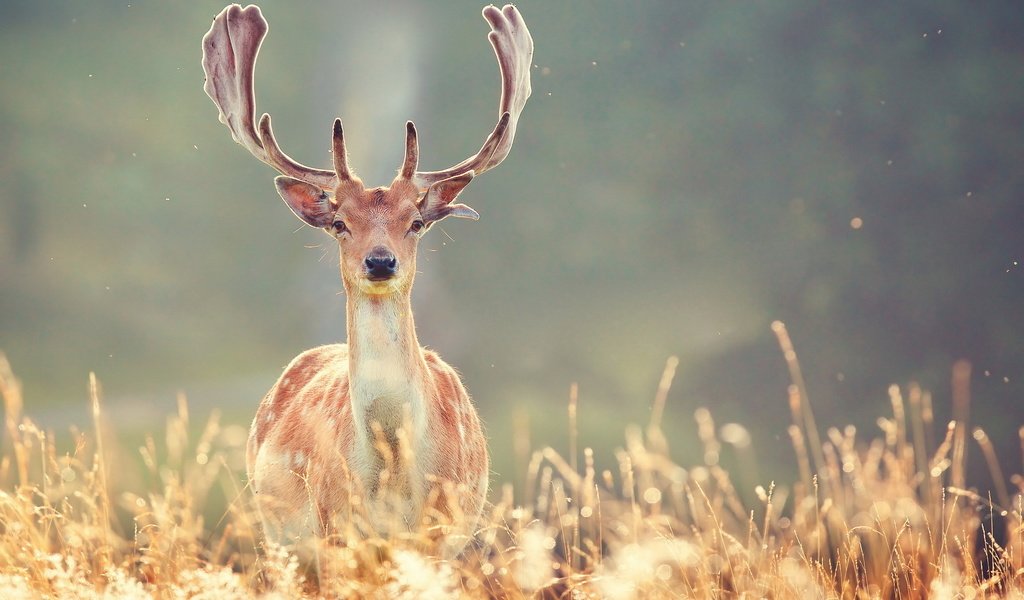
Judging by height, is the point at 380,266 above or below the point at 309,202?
below

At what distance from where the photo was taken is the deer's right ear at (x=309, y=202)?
4539 millimetres

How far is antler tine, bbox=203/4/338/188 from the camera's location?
5230mm

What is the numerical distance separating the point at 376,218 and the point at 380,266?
1.32 feet

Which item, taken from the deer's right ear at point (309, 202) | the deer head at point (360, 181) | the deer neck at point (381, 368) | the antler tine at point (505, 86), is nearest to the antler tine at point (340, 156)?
the deer head at point (360, 181)

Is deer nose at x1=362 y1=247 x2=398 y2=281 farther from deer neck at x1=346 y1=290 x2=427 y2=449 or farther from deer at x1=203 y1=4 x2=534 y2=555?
deer neck at x1=346 y1=290 x2=427 y2=449

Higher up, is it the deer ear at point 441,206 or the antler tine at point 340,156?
the antler tine at point 340,156

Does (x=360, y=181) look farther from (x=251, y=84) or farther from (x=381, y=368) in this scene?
(x=251, y=84)

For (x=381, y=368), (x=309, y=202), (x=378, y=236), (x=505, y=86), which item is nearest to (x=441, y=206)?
(x=378, y=236)

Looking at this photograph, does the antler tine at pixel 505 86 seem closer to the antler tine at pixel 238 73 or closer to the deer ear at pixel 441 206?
the deer ear at pixel 441 206

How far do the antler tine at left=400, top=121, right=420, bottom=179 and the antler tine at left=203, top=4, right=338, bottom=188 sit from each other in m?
0.69

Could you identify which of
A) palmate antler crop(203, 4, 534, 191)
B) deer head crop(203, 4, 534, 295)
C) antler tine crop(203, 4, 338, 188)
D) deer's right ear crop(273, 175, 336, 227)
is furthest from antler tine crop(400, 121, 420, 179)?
antler tine crop(203, 4, 338, 188)

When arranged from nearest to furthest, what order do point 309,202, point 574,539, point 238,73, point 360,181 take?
point 574,539 → point 309,202 → point 360,181 → point 238,73

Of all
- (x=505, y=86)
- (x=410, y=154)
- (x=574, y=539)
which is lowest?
(x=574, y=539)

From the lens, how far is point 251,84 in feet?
17.6
